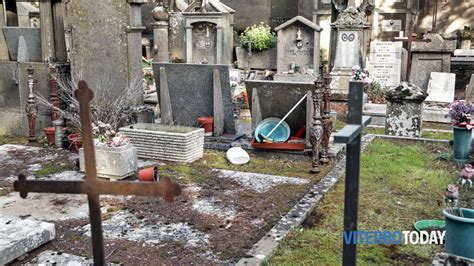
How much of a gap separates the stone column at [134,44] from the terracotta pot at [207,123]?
1359 mm

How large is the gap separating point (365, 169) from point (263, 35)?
445 inches

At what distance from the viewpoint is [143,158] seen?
7125mm

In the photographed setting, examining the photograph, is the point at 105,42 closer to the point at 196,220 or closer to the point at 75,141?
the point at 75,141

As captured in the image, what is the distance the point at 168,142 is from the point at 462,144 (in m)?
4.22

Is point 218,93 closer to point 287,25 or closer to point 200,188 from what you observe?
point 200,188

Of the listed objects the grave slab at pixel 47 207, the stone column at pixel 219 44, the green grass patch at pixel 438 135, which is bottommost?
the grave slab at pixel 47 207

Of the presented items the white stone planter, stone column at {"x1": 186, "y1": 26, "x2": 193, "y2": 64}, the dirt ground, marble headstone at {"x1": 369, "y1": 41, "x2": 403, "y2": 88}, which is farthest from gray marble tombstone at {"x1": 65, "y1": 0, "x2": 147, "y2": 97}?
stone column at {"x1": 186, "y1": 26, "x2": 193, "y2": 64}

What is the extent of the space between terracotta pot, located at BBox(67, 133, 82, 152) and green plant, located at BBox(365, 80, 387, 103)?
707cm

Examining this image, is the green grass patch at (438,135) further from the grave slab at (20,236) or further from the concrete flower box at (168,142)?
the grave slab at (20,236)

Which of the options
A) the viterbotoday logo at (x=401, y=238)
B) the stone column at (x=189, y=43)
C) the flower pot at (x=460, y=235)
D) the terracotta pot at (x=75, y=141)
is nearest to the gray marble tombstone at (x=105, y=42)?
the terracotta pot at (x=75, y=141)

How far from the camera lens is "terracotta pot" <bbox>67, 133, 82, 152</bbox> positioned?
7224 mm

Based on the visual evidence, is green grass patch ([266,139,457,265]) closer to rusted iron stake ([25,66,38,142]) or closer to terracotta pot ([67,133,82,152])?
terracotta pot ([67,133,82,152])

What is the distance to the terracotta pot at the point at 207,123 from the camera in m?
7.85

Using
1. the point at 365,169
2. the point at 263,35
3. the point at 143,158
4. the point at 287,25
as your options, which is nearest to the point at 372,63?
the point at 287,25
